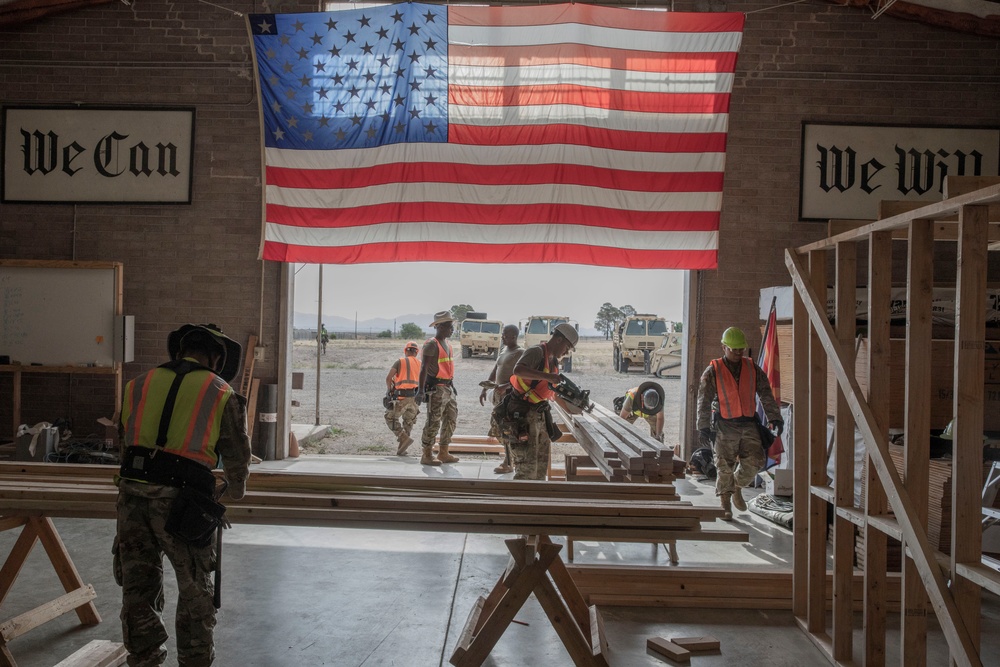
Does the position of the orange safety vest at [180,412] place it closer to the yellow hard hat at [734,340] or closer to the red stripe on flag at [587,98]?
the yellow hard hat at [734,340]

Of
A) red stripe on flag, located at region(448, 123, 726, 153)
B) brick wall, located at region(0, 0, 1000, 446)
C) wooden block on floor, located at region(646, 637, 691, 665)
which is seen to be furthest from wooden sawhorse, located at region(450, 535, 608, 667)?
brick wall, located at region(0, 0, 1000, 446)

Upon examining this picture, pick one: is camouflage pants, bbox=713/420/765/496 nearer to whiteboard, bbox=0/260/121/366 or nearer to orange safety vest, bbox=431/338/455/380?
orange safety vest, bbox=431/338/455/380

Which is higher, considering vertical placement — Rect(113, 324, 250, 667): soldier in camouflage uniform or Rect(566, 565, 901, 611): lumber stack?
Rect(113, 324, 250, 667): soldier in camouflage uniform

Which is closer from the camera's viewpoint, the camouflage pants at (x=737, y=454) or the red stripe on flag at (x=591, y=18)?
the camouflage pants at (x=737, y=454)

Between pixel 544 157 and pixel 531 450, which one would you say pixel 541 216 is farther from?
pixel 531 450

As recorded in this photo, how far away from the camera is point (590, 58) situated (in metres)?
9.50

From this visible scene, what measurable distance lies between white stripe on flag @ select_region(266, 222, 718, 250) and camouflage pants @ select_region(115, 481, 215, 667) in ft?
20.5

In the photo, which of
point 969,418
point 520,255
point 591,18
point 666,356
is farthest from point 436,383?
point 666,356

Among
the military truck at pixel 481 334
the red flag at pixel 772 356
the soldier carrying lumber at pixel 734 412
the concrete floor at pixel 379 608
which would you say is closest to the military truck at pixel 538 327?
the military truck at pixel 481 334

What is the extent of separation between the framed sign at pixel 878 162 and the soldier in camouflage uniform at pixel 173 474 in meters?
9.54

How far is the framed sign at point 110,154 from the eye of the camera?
11180 mm

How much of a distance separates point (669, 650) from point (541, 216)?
6.06 meters

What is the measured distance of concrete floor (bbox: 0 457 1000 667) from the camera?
469cm

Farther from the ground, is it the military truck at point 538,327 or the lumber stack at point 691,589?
the military truck at point 538,327
